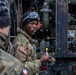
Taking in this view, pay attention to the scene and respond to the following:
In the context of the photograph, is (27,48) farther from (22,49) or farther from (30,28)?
(30,28)

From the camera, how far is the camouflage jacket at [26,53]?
379 centimetres

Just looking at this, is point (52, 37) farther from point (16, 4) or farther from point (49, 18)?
point (16, 4)

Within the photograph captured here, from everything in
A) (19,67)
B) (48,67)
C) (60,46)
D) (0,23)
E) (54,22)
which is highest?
(0,23)

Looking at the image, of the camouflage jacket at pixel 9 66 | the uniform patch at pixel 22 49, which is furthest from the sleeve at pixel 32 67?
the camouflage jacket at pixel 9 66

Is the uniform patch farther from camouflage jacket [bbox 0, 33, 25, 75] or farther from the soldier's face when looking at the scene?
camouflage jacket [bbox 0, 33, 25, 75]

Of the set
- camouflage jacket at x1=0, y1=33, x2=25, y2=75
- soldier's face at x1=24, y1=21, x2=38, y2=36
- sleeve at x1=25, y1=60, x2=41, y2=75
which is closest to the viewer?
camouflage jacket at x1=0, y1=33, x2=25, y2=75

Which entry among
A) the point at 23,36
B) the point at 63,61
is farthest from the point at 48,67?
the point at 23,36

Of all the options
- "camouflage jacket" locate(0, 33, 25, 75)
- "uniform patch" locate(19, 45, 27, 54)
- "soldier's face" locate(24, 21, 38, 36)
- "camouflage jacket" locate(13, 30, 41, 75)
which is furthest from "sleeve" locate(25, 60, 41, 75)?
"camouflage jacket" locate(0, 33, 25, 75)

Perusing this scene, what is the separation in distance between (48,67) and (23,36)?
244cm

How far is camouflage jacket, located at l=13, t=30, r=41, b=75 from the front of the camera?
12.5 feet

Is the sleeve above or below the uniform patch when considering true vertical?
below

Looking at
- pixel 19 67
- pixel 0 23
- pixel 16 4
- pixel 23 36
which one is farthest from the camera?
pixel 16 4

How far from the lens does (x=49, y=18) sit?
642cm

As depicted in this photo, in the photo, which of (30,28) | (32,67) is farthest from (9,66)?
(30,28)
